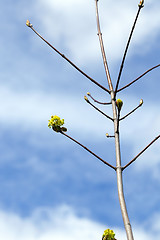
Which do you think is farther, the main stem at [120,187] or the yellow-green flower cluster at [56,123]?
the yellow-green flower cluster at [56,123]

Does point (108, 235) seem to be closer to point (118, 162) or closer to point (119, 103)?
point (118, 162)

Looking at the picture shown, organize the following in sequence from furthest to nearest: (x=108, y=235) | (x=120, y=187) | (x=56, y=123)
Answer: (x=56, y=123) < (x=108, y=235) < (x=120, y=187)

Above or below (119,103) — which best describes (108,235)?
below

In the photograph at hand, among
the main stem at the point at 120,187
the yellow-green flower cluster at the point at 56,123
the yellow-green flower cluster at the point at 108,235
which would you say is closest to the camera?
the main stem at the point at 120,187

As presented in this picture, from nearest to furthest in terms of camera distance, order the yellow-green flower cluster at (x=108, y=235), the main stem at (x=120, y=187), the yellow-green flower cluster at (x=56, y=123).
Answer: the main stem at (x=120, y=187)
the yellow-green flower cluster at (x=108, y=235)
the yellow-green flower cluster at (x=56, y=123)

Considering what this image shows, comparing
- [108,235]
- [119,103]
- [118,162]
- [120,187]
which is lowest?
[108,235]

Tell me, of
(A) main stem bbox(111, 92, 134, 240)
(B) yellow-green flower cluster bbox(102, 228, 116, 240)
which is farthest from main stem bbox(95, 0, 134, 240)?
(B) yellow-green flower cluster bbox(102, 228, 116, 240)

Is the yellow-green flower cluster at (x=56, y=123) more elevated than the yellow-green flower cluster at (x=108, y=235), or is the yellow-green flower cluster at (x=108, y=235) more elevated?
the yellow-green flower cluster at (x=56, y=123)

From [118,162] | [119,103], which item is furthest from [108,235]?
[119,103]

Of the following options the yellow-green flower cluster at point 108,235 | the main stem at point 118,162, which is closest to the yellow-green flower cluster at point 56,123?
the main stem at point 118,162

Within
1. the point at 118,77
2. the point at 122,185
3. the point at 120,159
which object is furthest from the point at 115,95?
the point at 122,185

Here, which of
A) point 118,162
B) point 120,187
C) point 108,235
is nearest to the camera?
point 120,187

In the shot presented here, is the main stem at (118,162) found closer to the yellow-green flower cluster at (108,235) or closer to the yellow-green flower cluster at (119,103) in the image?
the yellow-green flower cluster at (119,103)
